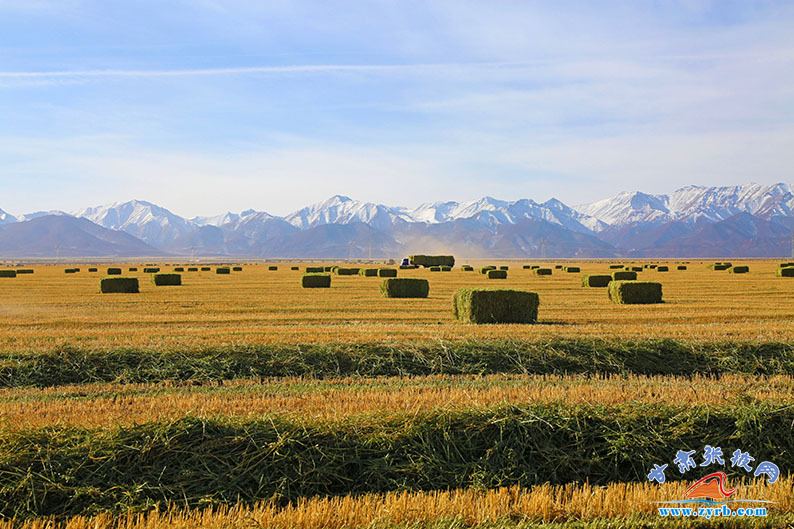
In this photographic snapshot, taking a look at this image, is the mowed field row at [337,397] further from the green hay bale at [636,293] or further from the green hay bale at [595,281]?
the green hay bale at [595,281]

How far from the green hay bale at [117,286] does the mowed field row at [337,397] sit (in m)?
34.6

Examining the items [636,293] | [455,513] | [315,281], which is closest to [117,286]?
[315,281]

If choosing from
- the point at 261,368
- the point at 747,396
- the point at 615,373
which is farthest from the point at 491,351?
the point at 747,396

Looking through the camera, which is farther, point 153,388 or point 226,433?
point 153,388

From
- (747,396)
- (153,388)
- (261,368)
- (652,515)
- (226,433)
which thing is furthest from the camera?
(261,368)

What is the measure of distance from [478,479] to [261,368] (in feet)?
27.5

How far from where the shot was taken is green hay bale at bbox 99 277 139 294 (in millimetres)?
45938

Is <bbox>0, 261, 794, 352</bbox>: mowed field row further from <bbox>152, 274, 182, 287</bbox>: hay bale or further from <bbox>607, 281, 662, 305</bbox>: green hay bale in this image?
<bbox>152, 274, 182, 287</bbox>: hay bale

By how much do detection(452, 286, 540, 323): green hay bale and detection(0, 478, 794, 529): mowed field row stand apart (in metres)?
17.1

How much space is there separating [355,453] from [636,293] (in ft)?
100

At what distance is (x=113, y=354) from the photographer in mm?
16188

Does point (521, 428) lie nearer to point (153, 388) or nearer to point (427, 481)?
point (427, 481)

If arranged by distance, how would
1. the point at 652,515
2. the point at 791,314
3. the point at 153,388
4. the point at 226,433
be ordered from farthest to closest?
the point at 791,314, the point at 153,388, the point at 226,433, the point at 652,515

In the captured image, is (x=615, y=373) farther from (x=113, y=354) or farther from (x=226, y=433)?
(x=113, y=354)
